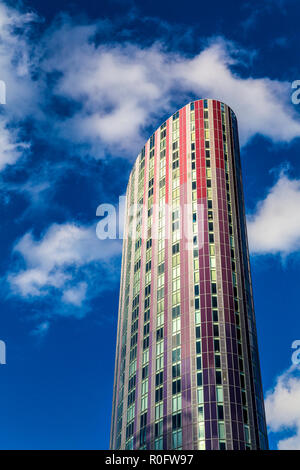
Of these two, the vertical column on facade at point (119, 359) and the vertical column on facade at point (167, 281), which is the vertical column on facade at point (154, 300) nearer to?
the vertical column on facade at point (167, 281)

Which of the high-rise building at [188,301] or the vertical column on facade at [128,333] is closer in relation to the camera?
the high-rise building at [188,301]

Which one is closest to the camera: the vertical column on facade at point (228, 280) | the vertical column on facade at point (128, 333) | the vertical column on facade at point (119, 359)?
the vertical column on facade at point (228, 280)

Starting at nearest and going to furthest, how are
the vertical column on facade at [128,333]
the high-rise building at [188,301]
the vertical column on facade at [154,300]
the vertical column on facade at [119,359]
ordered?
the high-rise building at [188,301], the vertical column on facade at [154,300], the vertical column on facade at [128,333], the vertical column on facade at [119,359]

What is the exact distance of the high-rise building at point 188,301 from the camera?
410 ft

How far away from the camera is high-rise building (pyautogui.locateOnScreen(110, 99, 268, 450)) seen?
410 feet

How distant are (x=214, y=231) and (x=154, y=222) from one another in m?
23.4

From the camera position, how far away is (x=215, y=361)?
5123 inches

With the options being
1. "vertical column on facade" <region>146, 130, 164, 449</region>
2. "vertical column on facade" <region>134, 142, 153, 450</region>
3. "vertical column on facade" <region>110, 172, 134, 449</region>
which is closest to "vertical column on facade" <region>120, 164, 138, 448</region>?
"vertical column on facade" <region>110, 172, 134, 449</region>

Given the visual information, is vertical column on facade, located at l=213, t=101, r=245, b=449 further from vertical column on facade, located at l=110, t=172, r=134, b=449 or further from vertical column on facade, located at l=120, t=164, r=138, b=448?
vertical column on facade, located at l=110, t=172, r=134, b=449

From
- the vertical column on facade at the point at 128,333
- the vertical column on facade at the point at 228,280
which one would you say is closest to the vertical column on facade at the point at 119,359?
the vertical column on facade at the point at 128,333

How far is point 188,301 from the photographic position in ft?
466

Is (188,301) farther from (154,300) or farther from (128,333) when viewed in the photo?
(128,333)

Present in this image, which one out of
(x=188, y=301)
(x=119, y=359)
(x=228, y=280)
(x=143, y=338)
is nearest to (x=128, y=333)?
(x=119, y=359)
